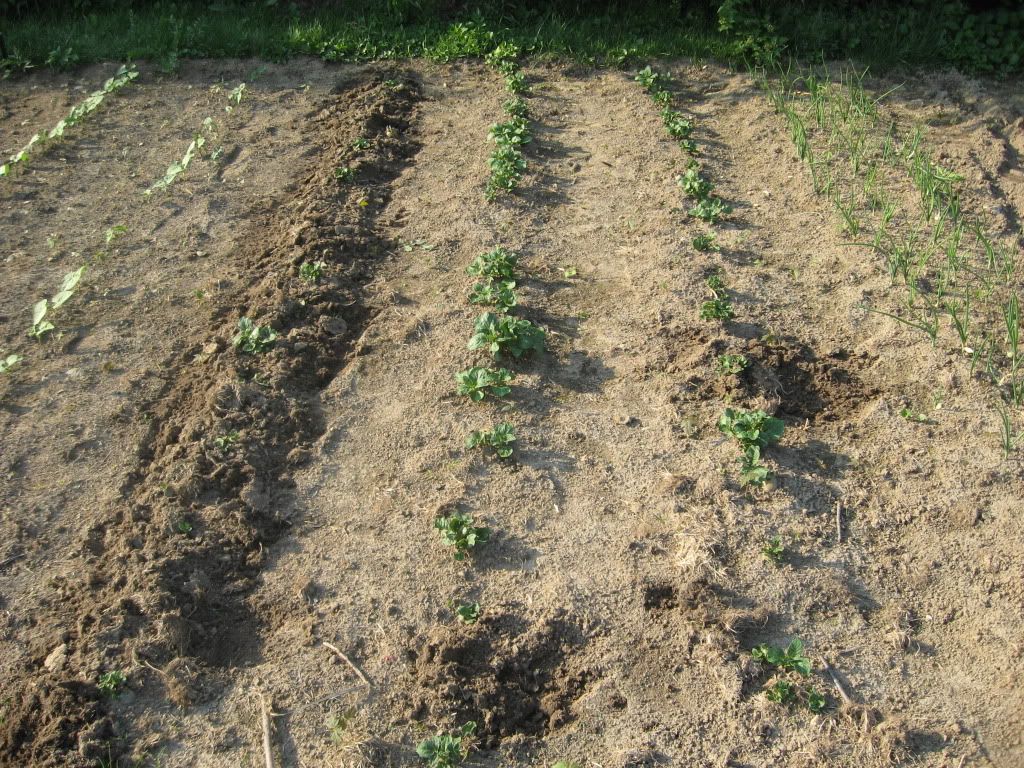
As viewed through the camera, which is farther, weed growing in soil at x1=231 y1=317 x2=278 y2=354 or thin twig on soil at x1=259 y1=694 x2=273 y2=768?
weed growing in soil at x1=231 y1=317 x2=278 y2=354

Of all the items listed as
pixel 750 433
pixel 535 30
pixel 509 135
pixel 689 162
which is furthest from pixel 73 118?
pixel 750 433

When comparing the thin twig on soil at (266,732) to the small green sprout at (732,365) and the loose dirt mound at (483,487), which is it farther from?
the small green sprout at (732,365)

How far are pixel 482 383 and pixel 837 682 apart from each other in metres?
1.86

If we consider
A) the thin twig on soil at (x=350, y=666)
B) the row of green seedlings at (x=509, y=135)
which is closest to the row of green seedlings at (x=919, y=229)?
the row of green seedlings at (x=509, y=135)

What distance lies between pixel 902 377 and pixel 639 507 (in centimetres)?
148

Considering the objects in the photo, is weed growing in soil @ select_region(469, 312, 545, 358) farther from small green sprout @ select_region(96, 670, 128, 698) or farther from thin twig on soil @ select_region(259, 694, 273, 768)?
small green sprout @ select_region(96, 670, 128, 698)

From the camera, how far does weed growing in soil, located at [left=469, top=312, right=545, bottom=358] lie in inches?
174

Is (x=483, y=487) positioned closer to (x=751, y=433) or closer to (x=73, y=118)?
(x=751, y=433)

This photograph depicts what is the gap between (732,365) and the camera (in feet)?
14.2

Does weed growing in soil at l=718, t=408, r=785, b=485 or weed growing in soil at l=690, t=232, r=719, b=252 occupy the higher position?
weed growing in soil at l=690, t=232, r=719, b=252

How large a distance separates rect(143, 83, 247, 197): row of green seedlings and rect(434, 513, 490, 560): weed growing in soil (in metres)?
3.41

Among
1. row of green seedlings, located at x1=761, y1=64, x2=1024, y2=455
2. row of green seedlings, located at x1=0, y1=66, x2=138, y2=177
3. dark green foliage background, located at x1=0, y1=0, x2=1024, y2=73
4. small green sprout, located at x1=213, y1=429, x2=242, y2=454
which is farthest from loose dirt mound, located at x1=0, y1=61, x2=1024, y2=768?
dark green foliage background, located at x1=0, y1=0, x2=1024, y2=73

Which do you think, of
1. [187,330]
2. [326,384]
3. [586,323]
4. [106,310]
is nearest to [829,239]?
[586,323]

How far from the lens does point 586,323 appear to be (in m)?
4.75
